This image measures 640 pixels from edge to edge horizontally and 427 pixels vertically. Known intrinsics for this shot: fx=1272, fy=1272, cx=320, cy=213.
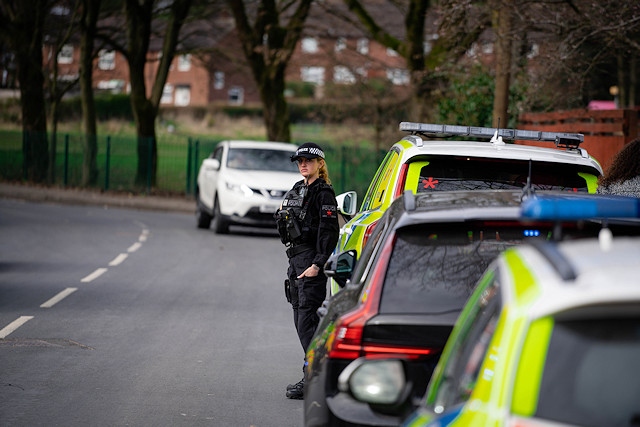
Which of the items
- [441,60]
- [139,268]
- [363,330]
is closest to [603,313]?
[363,330]

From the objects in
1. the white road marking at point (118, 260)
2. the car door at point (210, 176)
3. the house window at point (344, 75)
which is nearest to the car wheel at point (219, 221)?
the car door at point (210, 176)

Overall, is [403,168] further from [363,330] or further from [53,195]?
[53,195]

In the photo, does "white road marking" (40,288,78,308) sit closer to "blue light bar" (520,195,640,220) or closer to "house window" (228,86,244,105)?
"blue light bar" (520,195,640,220)

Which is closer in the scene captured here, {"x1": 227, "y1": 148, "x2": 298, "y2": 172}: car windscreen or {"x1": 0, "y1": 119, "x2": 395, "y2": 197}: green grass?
{"x1": 227, "y1": 148, "x2": 298, "y2": 172}: car windscreen

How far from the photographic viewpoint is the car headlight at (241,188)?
2317 cm

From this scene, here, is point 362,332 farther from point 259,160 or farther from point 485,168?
point 259,160

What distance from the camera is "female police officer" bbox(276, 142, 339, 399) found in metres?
8.74

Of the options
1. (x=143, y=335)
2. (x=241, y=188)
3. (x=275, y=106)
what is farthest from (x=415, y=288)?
(x=275, y=106)

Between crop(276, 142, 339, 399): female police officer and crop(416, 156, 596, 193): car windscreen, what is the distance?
85cm

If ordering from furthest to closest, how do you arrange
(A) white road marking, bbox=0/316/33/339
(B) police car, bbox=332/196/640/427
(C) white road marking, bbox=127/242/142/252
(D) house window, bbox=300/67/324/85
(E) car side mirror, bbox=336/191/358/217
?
(D) house window, bbox=300/67/324/85
(C) white road marking, bbox=127/242/142/252
(A) white road marking, bbox=0/316/33/339
(E) car side mirror, bbox=336/191/358/217
(B) police car, bbox=332/196/640/427

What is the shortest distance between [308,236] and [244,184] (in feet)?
47.9

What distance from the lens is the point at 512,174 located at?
8.41 meters

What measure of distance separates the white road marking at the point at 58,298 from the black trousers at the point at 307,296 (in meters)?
5.00

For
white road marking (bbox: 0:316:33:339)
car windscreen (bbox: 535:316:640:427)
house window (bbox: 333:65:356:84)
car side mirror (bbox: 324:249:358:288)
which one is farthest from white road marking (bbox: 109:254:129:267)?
house window (bbox: 333:65:356:84)
